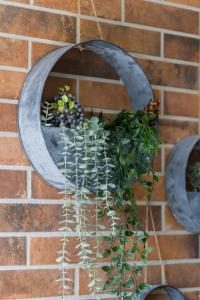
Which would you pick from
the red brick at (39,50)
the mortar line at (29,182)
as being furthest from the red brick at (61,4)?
the mortar line at (29,182)

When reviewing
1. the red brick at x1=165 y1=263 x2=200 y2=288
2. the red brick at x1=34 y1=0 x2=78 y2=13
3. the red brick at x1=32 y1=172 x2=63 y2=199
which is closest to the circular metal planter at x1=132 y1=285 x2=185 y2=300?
the red brick at x1=165 y1=263 x2=200 y2=288

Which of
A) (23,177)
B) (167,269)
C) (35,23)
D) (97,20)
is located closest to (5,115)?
(23,177)

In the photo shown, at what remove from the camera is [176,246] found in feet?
5.05

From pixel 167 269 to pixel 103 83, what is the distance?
58cm

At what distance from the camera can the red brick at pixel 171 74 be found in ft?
5.06

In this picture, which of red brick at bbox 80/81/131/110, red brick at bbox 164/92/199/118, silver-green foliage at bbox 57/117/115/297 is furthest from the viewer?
red brick at bbox 164/92/199/118

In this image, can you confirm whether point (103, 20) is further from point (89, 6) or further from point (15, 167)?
point (15, 167)

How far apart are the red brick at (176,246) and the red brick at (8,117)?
0.52 m

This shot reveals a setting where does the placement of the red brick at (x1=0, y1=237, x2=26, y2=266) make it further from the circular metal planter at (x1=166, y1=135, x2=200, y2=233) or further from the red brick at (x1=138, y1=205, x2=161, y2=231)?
the circular metal planter at (x1=166, y1=135, x2=200, y2=233)

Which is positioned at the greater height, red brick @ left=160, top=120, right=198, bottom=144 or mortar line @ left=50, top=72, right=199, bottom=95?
mortar line @ left=50, top=72, right=199, bottom=95

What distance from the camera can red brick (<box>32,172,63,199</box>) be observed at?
1.37 meters

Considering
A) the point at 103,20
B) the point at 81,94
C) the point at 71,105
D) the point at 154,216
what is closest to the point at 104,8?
the point at 103,20

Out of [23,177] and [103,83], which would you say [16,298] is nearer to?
[23,177]

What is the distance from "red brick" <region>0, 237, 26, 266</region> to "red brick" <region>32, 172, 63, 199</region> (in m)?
0.13
